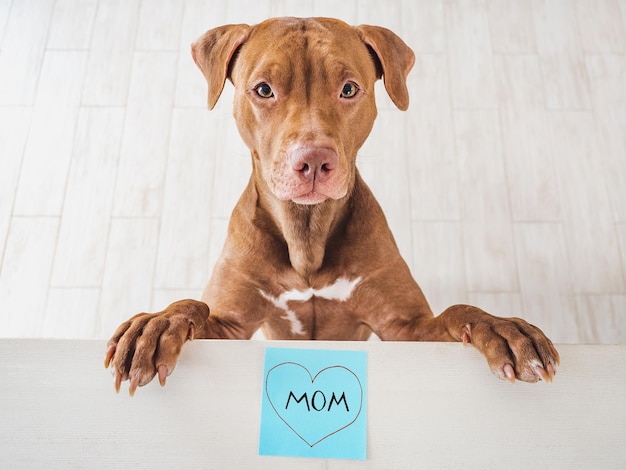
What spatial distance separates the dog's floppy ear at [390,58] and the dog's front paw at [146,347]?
0.95m

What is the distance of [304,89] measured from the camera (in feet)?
4.99

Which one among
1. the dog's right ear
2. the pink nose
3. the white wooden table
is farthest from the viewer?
the dog's right ear

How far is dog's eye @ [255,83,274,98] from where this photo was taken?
5.10 feet

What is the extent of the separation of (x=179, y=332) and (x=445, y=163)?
198 centimetres

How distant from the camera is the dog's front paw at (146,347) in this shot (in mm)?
1148

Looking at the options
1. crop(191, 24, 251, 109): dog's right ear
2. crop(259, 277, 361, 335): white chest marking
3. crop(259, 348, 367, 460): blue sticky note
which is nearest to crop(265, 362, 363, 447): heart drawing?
crop(259, 348, 367, 460): blue sticky note

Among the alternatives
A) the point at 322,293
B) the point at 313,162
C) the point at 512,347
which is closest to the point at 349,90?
the point at 313,162

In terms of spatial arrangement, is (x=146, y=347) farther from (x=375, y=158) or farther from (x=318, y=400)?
(x=375, y=158)

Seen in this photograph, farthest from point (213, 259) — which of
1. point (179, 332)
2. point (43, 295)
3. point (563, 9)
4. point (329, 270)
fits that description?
point (563, 9)

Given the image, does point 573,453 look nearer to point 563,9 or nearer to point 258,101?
point 258,101

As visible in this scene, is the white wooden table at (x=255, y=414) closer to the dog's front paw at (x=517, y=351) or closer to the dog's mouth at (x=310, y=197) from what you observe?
the dog's front paw at (x=517, y=351)

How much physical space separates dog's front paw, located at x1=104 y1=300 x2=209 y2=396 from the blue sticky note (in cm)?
21

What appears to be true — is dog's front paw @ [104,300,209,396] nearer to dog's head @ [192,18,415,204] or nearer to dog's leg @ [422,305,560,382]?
dog's head @ [192,18,415,204]

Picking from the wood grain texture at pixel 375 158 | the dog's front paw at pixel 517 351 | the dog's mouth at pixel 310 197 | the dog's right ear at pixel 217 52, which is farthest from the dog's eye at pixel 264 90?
the wood grain texture at pixel 375 158
